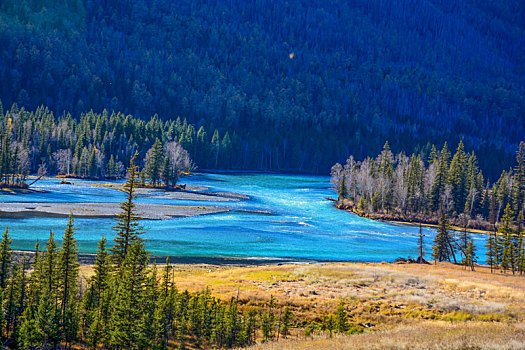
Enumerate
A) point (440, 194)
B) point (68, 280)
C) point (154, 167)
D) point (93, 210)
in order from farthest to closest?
point (154, 167) < point (440, 194) < point (93, 210) < point (68, 280)

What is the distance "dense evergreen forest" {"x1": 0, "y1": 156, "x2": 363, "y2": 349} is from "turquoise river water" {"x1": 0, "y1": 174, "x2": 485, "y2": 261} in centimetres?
3026

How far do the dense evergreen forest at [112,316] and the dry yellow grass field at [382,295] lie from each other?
3.61m

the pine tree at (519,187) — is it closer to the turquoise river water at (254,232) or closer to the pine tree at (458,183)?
the pine tree at (458,183)

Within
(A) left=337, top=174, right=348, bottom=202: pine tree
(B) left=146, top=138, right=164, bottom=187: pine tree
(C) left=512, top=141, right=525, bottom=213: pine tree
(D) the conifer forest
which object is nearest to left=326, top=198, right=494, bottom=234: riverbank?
(D) the conifer forest

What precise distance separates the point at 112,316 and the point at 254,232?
191 ft

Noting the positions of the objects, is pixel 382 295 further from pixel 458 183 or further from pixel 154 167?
pixel 154 167

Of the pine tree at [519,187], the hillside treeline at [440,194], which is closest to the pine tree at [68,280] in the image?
the hillside treeline at [440,194]

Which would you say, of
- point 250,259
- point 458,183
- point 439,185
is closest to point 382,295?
point 250,259

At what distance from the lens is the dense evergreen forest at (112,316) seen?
91.5 feet

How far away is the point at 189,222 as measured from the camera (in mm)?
92000

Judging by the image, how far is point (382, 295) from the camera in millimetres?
43375

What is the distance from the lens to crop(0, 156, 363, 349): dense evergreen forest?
27891 millimetres

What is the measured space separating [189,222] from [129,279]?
62.3 m

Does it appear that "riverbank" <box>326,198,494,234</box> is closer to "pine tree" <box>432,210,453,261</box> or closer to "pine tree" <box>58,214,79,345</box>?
"pine tree" <box>432,210,453,261</box>
